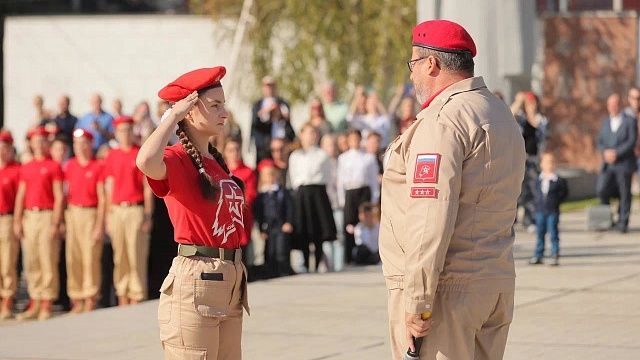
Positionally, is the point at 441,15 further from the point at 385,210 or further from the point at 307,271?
the point at 385,210

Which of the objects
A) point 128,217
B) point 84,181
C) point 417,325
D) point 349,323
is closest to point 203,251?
point 417,325

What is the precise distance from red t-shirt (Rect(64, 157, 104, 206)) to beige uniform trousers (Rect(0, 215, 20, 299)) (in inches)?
41.5

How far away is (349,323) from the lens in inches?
461

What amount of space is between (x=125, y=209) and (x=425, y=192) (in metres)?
9.74

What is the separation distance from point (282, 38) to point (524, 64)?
13045 millimetres

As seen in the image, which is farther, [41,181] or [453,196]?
[41,181]

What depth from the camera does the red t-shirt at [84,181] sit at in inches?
615

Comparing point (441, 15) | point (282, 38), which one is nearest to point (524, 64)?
point (441, 15)

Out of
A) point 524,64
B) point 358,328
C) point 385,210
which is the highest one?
point 524,64

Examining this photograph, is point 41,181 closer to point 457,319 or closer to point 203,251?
point 203,251

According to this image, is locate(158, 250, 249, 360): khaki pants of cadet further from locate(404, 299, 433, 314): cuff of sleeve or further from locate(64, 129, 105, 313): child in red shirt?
locate(64, 129, 105, 313): child in red shirt

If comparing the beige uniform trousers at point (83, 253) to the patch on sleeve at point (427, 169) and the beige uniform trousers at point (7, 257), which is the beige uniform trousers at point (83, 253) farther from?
the patch on sleeve at point (427, 169)

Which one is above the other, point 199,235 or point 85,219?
point 199,235

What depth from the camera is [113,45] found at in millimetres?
30625
